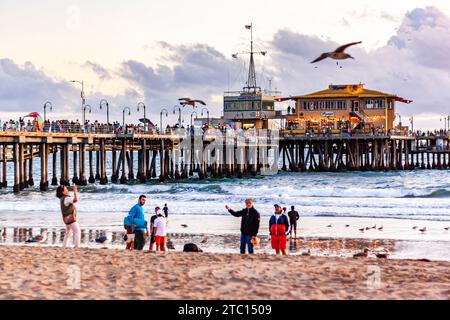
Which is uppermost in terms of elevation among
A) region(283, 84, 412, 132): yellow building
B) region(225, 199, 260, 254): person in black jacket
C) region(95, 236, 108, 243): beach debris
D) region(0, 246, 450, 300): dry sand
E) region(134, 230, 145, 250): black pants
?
region(283, 84, 412, 132): yellow building

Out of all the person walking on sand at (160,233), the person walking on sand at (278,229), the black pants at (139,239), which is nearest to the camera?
the person walking on sand at (278,229)

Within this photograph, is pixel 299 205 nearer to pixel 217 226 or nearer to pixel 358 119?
pixel 217 226

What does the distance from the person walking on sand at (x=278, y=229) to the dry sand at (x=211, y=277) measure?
1.50m

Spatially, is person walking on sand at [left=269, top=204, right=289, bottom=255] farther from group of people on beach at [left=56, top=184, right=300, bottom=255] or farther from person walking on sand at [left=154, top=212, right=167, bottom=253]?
person walking on sand at [left=154, top=212, right=167, bottom=253]

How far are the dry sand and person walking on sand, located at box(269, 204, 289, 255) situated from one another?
150cm

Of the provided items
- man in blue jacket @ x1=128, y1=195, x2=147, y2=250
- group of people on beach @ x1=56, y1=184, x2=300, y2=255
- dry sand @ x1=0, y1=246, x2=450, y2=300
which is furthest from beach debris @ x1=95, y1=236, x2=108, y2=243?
dry sand @ x1=0, y1=246, x2=450, y2=300

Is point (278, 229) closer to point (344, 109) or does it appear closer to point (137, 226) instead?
point (137, 226)

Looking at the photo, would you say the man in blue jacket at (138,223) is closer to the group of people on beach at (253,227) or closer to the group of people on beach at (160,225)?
the group of people on beach at (160,225)

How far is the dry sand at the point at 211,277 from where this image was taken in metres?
11.2

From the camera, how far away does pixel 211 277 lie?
12578 millimetres

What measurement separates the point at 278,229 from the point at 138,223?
2707 mm

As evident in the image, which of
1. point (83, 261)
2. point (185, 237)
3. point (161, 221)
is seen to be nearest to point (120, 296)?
point (83, 261)

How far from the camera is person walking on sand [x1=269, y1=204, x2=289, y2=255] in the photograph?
16406mm

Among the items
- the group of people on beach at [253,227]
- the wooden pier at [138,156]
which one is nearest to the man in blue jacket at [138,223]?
the group of people on beach at [253,227]
